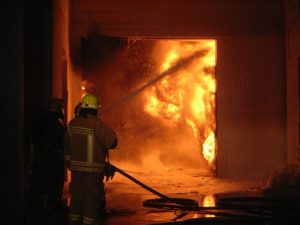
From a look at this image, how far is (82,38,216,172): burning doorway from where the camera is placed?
A: 15938 millimetres

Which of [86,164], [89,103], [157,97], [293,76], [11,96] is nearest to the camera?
[86,164]

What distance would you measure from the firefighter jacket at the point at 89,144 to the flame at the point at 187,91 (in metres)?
8.56

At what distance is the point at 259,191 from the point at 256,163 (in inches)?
105

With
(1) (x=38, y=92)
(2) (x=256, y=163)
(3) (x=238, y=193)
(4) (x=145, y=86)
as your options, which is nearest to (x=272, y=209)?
(3) (x=238, y=193)

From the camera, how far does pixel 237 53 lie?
44.4 ft

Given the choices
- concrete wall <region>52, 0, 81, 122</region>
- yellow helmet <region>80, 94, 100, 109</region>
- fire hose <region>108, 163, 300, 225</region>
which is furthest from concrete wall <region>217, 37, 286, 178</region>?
yellow helmet <region>80, 94, 100, 109</region>

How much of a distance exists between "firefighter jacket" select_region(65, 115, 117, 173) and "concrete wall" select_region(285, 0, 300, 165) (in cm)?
695

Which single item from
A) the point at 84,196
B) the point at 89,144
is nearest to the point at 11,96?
the point at 89,144

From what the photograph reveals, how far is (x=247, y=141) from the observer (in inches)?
532

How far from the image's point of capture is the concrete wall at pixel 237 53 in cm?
1349

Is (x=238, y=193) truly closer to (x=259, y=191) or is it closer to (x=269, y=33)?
(x=259, y=191)

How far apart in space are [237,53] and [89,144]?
307 inches

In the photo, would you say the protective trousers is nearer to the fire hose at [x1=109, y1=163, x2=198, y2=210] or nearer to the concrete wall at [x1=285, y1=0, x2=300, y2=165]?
the fire hose at [x1=109, y1=163, x2=198, y2=210]

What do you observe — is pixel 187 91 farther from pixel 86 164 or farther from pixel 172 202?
pixel 86 164
